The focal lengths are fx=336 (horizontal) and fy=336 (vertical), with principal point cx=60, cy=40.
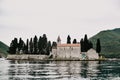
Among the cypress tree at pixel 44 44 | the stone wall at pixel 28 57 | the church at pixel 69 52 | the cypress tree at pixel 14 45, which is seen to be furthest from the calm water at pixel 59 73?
the cypress tree at pixel 14 45

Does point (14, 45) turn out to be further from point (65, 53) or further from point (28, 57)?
point (65, 53)

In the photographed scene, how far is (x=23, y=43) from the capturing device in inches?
6486

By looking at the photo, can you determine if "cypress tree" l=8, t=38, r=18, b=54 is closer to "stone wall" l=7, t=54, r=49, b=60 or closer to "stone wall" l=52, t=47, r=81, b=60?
"stone wall" l=7, t=54, r=49, b=60

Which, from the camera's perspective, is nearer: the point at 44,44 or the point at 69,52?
the point at 44,44

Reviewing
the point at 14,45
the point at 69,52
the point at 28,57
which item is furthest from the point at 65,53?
the point at 14,45

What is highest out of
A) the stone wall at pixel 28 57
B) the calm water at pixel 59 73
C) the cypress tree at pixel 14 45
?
the cypress tree at pixel 14 45

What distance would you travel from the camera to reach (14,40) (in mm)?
166000

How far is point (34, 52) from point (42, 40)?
278 inches

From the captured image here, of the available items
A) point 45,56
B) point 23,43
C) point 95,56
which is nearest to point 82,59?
point 95,56

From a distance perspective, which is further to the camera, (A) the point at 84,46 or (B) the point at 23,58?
(B) the point at 23,58

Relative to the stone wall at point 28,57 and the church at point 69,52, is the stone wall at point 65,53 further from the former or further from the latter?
the stone wall at point 28,57

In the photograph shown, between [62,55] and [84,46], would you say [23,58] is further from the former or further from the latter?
[84,46]

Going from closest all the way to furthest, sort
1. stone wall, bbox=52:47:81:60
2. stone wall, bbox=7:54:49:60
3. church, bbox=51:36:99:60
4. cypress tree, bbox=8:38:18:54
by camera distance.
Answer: church, bbox=51:36:99:60 < stone wall, bbox=7:54:49:60 < stone wall, bbox=52:47:81:60 < cypress tree, bbox=8:38:18:54

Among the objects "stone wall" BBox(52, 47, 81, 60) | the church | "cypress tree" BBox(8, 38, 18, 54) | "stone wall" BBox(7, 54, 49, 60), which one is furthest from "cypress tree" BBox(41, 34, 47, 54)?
"cypress tree" BBox(8, 38, 18, 54)
